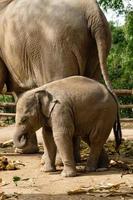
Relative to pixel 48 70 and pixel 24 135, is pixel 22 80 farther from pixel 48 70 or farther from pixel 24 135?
pixel 24 135

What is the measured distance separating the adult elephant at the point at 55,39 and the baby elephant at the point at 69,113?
48cm

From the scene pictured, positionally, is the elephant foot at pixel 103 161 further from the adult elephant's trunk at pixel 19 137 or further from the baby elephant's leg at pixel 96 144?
the adult elephant's trunk at pixel 19 137

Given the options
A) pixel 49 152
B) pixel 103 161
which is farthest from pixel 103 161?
pixel 49 152

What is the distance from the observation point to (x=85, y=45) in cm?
605

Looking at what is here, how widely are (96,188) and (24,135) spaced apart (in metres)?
1.26

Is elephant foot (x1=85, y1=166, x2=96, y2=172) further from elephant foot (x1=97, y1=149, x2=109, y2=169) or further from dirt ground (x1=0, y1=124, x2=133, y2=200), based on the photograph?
elephant foot (x1=97, y1=149, x2=109, y2=169)

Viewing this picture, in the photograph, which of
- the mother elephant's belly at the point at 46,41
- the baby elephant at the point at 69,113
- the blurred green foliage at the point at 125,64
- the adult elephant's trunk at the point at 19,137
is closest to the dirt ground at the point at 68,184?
the baby elephant at the point at 69,113

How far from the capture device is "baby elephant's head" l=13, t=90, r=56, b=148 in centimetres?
536

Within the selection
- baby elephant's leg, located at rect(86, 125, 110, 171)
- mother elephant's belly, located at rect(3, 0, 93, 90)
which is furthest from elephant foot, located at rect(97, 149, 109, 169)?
mother elephant's belly, located at rect(3, 0, 93, 90)

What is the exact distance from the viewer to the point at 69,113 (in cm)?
528

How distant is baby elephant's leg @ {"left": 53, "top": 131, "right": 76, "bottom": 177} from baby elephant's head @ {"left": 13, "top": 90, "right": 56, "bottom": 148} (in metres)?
0.30

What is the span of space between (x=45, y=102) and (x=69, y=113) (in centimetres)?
30

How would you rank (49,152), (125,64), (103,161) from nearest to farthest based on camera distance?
(49,152) < (103,161) < (125,64)

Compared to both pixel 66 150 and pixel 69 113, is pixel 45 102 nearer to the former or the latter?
pixel 69 113
